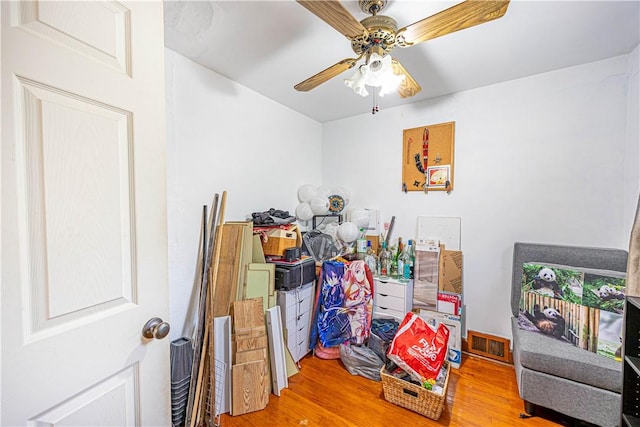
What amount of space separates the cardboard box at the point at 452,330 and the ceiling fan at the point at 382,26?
6.62ft

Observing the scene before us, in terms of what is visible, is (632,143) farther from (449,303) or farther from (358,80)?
(358,80)

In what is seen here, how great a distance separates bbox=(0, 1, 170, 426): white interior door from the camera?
643mm

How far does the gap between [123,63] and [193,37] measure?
1.11 m

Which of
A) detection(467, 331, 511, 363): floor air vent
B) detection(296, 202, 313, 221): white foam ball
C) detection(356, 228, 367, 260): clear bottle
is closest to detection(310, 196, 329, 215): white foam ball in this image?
detection(296, 202, 313, 221): white foam ball

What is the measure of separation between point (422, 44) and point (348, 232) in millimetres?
1718

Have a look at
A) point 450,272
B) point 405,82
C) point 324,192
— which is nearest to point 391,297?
point 450,272

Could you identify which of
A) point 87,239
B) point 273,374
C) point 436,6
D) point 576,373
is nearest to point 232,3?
point 436,6

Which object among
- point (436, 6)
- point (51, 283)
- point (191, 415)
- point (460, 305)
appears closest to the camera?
point (51, 283)

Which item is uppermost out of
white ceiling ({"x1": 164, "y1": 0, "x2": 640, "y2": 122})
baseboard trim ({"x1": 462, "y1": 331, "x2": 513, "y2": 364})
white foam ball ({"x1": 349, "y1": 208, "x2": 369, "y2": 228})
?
white ceiling ({"x1": 164, "y1": 0, "x2": 640, "y2": 122})

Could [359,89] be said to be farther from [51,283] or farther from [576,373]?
[576,373]

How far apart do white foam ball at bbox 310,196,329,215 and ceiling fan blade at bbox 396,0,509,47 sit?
1.78 metres

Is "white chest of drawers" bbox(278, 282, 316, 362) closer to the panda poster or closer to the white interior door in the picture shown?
the white interior door

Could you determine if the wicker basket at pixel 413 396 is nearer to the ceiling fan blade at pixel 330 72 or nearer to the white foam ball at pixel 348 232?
the white foam ball at pixel 348 232

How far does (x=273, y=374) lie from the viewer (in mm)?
1956
